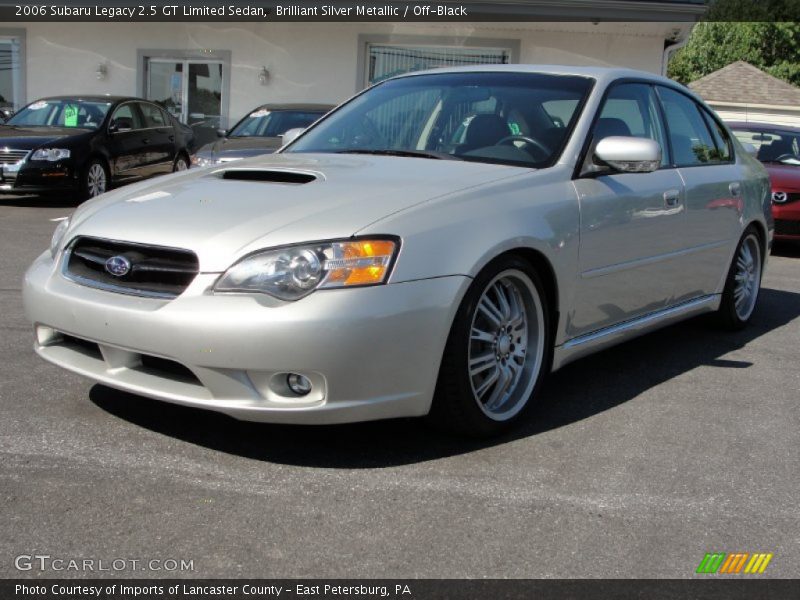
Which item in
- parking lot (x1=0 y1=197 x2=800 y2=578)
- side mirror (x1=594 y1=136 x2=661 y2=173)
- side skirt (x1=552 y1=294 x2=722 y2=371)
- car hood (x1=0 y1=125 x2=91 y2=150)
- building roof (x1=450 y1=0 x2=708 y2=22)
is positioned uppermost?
building roof (x1=450 y1=0 x2=708 y2=22)

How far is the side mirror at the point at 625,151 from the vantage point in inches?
162

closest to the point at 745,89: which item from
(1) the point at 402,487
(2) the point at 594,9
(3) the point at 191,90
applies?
(2) the point at 594,9

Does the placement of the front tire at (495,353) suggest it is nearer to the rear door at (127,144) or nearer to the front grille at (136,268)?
the front grille at (136,268)

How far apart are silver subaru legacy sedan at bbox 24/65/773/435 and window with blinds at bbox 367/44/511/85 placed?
12382 mm

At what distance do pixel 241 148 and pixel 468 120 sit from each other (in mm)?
6043

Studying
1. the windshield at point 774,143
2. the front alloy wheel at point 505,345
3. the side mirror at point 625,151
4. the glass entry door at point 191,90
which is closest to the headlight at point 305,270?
the front alloy wheel at point 505,345

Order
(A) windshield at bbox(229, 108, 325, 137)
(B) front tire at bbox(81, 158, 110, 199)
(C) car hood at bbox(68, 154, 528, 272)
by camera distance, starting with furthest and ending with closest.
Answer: (B) front tire at bbox(81, 158, 110, 199)
(A) windshield at bbox(229, 108, 325, 137)
(C) car hood at bbox(68, 154, 528, 272)

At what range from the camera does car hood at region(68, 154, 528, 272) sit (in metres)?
3.30

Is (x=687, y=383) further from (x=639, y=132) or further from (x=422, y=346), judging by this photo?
(x=422, y=346)

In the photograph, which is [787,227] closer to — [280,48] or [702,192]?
[702,192]

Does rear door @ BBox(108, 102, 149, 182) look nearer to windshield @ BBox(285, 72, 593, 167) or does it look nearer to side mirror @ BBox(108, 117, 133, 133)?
side mirror @ BBox(108, 117, 133, 133)

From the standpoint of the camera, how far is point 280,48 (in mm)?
18000

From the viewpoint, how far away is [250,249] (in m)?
3.25

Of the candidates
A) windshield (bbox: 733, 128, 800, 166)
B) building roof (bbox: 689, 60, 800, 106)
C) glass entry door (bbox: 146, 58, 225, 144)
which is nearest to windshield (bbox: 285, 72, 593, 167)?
windshield (bbox: 733, 128, 800, 166)
